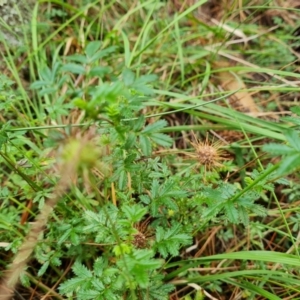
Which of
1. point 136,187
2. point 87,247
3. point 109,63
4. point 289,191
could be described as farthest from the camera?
point 109,63

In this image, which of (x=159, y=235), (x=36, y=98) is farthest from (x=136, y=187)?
(x=36, y=98)

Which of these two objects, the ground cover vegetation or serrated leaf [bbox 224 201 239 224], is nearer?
the ground cover vegetation

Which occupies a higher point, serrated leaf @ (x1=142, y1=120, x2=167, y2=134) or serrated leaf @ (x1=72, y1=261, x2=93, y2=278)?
serrated leaf @ (x1=142, y1=120, x2=167, y2=134)

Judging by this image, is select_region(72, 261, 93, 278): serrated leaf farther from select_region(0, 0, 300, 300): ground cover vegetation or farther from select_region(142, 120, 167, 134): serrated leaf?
select_region(142, 120, 167, 134): serrated leaf

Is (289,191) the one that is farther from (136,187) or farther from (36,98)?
(36,98)

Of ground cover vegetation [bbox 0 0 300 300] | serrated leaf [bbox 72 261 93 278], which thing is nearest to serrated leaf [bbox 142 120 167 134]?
ground cover vegetation [bbox 0 0 300 300]

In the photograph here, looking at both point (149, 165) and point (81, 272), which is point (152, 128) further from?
point (81, 272)

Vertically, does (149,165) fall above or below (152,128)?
below

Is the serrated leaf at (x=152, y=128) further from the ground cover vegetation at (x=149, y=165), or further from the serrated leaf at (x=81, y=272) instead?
the serrated leaf at (x=81, y=272)

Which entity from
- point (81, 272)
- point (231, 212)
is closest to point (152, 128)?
point (231, 212)
